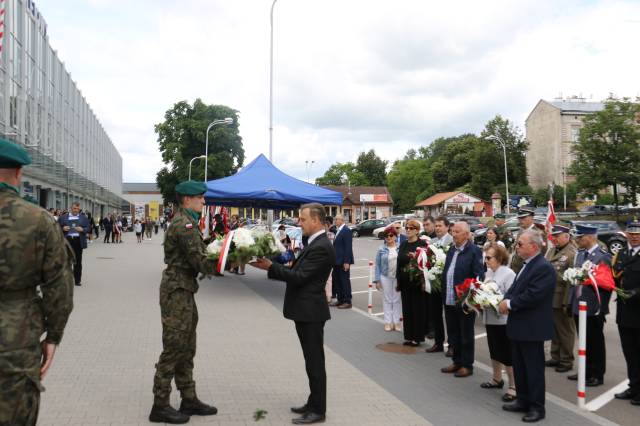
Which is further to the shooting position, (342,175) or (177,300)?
(342,175)

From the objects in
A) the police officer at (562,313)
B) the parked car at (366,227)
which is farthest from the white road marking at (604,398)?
the parked car at (366,227)

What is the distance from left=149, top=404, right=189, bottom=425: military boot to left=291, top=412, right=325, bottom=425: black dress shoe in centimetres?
99

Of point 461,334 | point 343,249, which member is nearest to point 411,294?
point 461,334

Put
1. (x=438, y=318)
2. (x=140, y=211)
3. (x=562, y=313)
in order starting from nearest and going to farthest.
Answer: (x=562, y=313), (x=438, y=318), (x=140, y=211)

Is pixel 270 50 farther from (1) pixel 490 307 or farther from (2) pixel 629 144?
(2) pixel 629 144

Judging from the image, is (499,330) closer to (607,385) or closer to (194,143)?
(607,385)

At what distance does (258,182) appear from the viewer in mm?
16000

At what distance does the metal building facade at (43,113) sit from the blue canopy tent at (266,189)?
11.9m

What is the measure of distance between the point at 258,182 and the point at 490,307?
11.0 m

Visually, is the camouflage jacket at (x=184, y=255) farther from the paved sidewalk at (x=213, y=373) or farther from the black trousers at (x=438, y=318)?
the black trousers at (x=438, y=318)

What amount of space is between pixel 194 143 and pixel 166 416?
57646 mm

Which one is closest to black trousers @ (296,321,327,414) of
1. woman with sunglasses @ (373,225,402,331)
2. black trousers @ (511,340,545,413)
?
black trousers @ (511,340,545,413)

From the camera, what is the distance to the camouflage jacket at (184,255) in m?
4.70

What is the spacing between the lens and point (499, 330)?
609cm
